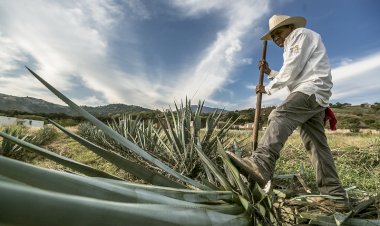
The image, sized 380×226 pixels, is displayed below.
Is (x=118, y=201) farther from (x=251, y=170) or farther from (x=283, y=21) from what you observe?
(x=283, y=21)

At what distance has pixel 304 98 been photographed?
331cm

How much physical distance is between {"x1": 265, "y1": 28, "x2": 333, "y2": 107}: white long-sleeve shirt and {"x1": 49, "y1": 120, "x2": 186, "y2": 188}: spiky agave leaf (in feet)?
6.08

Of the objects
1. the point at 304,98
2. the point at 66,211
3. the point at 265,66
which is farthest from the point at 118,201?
the point at 265,66

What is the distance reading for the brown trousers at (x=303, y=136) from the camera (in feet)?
9.59

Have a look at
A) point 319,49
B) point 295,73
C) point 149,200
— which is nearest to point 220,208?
point 149,200

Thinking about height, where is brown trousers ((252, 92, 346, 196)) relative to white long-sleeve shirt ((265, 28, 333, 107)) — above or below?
below

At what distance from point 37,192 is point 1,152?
10.8 meters

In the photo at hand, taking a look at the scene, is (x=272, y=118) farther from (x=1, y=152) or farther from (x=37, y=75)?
(x=1, y=152)

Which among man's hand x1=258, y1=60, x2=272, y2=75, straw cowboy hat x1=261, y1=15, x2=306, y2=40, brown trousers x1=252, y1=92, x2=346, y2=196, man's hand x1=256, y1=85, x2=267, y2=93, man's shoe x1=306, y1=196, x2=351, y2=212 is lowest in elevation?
man's shoe x1=306, y1=196, x2=351, y2=212

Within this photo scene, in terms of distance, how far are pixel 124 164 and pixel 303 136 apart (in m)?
2.39

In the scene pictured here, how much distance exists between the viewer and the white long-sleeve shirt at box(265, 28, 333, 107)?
11.1ft

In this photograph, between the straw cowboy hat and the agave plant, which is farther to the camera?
the straw cowboy hat

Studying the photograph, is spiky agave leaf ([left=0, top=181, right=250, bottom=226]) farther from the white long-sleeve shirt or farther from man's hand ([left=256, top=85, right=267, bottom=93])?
man's hand ([left=256, top=85, right=267, bottom=93])

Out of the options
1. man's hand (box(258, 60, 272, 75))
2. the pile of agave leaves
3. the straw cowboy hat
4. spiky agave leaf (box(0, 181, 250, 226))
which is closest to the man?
the straw cowboy hat
